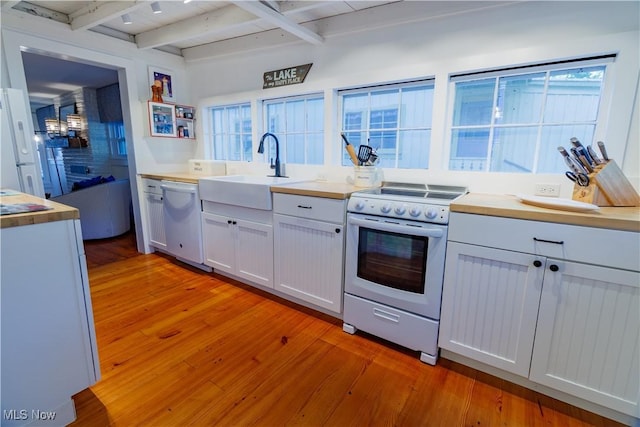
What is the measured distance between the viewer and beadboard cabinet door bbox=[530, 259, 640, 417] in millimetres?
1223

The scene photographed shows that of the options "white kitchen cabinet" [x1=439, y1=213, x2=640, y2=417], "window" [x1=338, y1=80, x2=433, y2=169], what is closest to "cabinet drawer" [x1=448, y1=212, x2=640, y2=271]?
"white kitchen cabinet" [x1=439, y1=213, x2=640, y2=417]

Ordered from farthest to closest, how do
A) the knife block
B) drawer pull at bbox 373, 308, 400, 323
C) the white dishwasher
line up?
the white dishwasher, drawer pull at bbox 373, 308, 400, 323, the knife block

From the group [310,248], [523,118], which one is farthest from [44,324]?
[523,118]

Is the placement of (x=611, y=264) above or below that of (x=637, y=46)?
below

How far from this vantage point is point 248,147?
3.29 m

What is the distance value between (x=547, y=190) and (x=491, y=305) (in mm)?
827

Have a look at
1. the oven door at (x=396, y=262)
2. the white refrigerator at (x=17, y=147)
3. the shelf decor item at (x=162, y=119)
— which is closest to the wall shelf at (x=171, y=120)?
the shelf decor item at (x=162, y=119)

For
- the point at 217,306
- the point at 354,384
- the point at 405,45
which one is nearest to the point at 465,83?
the point at 405,45

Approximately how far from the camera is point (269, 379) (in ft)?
5.16

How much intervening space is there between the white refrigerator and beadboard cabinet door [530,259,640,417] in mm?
3491

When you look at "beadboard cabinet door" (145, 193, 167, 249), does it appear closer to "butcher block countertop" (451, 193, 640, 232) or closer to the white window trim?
the white window trim

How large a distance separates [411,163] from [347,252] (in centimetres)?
96

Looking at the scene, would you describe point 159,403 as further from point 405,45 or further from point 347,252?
point 405,45

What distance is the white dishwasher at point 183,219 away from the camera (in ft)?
9.03
